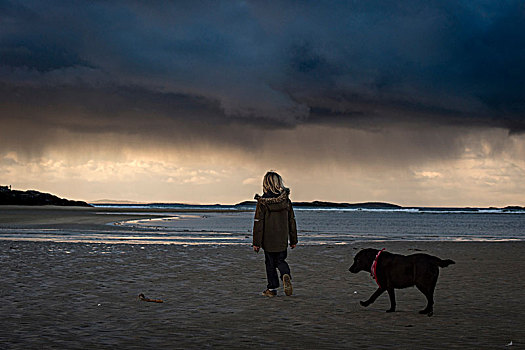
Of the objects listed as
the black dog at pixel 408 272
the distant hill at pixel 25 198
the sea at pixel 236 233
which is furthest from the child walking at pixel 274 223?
the distant hill at pixel 25 198

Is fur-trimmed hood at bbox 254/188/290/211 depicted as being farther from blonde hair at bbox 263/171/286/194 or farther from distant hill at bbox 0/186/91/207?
distant hill at bbox 0/186/91/207

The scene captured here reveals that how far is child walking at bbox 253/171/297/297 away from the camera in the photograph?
10812mm

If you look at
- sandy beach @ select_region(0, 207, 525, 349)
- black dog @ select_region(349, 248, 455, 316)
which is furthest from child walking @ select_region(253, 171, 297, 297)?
black dog @ select_region(349, 248, 455, 316)

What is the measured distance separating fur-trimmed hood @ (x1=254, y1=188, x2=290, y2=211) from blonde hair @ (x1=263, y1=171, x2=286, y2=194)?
0.10 metres

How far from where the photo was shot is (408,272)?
29.3 ft

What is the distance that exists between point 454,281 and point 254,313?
6130 mm

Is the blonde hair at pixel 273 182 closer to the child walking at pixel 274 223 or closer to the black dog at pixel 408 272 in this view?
the child walking at pixel 274 223

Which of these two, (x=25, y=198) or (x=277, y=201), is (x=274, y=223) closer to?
(x=277, y=201)

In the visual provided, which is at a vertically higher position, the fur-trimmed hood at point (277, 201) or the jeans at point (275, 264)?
the fur-trimmed hood at point (277, 201)

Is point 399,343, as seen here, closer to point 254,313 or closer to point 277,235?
point 254,313

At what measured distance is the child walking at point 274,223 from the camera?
10.8m

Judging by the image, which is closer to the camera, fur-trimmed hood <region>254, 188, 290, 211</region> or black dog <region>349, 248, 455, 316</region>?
black dog <region>349, 248, 455, 316</region>

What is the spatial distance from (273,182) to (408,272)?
3.17 m

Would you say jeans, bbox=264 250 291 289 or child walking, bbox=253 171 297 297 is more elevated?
child walking, bbox=253 171 297 297
